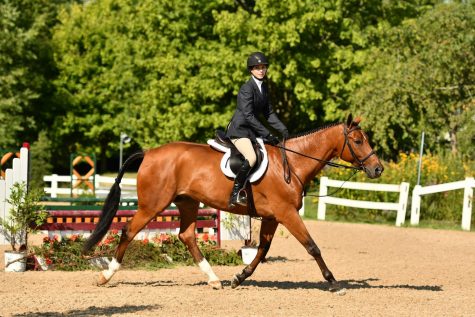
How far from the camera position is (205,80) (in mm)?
37219

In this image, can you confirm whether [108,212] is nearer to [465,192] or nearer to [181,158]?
[181,158]

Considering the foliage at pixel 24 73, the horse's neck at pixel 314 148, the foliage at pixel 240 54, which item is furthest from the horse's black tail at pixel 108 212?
the foliage at pixel 24 73

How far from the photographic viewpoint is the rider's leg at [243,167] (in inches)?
468

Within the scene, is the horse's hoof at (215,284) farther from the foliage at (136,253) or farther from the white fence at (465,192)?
the white fence at (465,192)

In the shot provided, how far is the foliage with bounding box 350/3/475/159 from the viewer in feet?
93.6

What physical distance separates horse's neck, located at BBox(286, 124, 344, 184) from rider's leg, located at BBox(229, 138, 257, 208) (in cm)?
62

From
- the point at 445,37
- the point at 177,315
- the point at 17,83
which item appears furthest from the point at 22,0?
the point at 177,315

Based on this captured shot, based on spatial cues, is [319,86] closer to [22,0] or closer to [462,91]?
[462,91]

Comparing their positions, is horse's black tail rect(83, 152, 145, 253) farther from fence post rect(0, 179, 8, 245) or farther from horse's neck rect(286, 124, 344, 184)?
horse's neck rect(286, 124, 344, 184)

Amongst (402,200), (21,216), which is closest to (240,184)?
(21,216)

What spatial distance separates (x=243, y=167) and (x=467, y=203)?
12444mm

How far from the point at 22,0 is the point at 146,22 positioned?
44.7 ft

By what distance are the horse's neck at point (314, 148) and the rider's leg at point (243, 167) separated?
2.04 feet

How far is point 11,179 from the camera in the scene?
1384 centimetres
